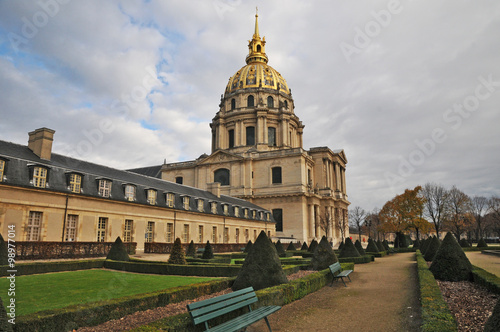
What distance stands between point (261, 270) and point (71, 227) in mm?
17657

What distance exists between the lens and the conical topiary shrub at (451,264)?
473 inches

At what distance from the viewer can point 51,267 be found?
14.2m

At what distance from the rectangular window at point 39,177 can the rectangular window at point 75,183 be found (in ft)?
5.60

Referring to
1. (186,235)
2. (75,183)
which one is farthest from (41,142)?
(186,235)

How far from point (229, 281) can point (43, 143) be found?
1857 centimetres

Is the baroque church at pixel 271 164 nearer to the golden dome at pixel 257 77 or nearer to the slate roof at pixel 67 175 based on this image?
the golden dome at pixel 257 77

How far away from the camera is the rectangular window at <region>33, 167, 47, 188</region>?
67.5ft

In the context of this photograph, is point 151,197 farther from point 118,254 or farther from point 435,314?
point 435,314

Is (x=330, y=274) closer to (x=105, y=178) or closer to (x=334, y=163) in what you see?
(x=105, y=178)

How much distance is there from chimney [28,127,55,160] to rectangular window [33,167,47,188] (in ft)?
6.88

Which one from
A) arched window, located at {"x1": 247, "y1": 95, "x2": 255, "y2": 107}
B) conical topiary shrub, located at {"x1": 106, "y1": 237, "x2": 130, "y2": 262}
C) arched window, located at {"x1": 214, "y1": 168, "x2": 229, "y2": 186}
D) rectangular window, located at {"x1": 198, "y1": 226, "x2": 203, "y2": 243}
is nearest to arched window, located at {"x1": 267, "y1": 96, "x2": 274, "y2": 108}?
arched window, located at {"x1": 247, "y1": 95, "x2": 255, "y2": 107}

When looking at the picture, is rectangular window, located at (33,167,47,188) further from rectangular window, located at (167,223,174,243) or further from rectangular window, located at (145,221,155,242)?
rectangular window, located at (167,223,174,243)

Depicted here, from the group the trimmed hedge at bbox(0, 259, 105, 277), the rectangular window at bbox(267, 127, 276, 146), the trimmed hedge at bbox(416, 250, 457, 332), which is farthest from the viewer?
the rectangular window at bbox(267, 127, 276, 146)

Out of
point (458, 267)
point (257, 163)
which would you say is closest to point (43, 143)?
point (458, 267)
